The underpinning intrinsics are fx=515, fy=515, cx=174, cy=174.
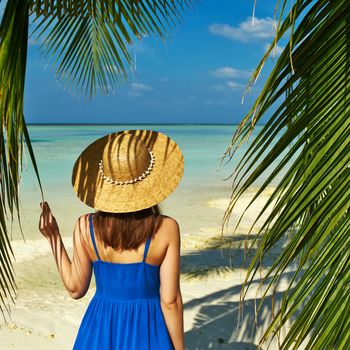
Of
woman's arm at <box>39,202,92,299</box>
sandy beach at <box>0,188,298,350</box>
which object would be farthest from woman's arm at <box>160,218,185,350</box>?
sandy beach at <box>0,188,298,350</box>

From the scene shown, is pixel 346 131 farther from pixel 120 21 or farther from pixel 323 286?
pixel 120 21

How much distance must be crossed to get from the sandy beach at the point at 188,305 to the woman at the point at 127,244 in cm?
69

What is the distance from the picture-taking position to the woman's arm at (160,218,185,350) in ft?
5.69

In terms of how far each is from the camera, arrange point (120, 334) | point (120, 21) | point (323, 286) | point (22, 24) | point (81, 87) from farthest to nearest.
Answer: point (81, 87)
point (120, 21)
point (120, 334)
point (22, 24)
point (323, 286)

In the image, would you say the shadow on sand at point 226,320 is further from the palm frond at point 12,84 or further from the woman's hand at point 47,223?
the palm frond at point 12,84

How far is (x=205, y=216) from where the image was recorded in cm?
987

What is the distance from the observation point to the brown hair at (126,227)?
1.70m

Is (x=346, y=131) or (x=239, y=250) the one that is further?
(x=239, y=250)

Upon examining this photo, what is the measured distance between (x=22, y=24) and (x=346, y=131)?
119cm

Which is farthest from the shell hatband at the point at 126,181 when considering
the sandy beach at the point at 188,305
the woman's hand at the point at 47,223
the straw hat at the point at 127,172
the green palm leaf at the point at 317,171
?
the sandy beach at the point at 188,305

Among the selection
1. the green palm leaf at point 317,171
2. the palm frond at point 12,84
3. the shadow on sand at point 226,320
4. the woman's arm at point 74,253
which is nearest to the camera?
the green palm leaf at point 317,171

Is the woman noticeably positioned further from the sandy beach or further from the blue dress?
the sandy beach

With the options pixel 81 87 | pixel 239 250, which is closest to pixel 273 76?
pixel 81 87

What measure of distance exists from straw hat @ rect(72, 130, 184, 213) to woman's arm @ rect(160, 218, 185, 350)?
0.45 feet
